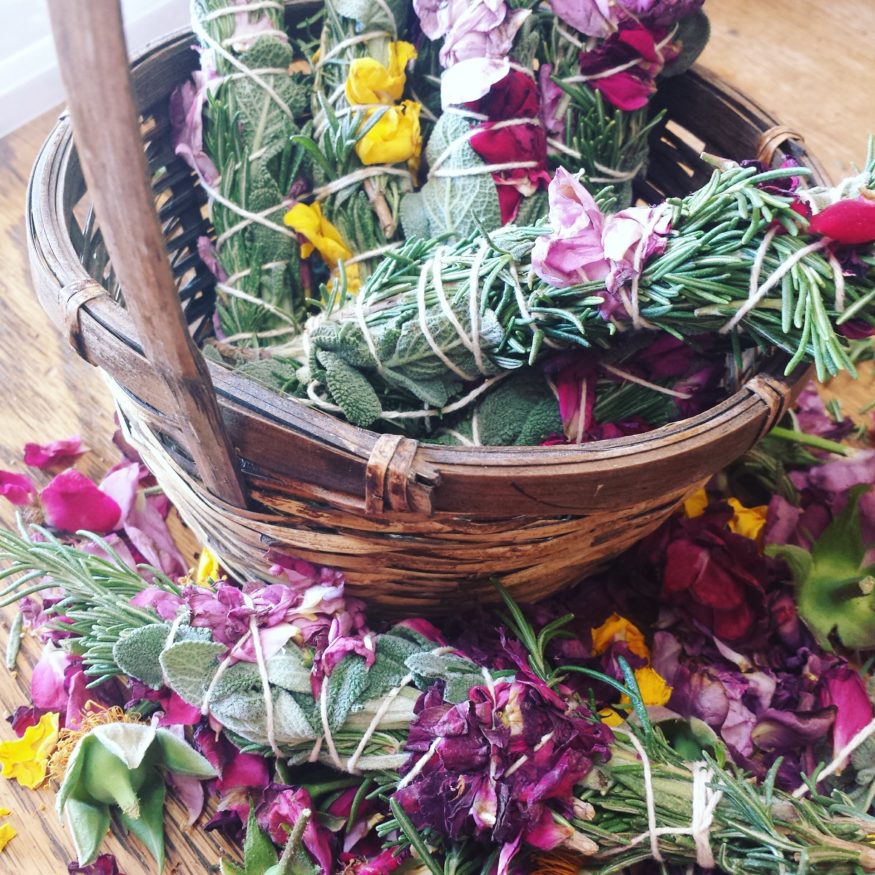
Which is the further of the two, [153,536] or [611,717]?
[153,536]

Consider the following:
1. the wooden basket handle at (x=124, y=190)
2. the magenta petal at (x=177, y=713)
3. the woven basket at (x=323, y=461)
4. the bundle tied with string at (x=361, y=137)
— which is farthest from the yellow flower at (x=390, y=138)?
the magenta petal at (x=177, y=713)

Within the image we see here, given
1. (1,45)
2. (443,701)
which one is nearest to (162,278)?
(443,701)

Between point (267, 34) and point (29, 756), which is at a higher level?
point (267, 34)

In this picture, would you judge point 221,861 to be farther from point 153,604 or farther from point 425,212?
point 425,212

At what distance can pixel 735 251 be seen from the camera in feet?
1.84

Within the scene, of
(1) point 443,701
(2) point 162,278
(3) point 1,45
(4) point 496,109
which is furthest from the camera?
(3) point 1,45

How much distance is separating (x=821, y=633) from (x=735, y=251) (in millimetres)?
340

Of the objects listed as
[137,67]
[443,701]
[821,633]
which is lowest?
[821,633]

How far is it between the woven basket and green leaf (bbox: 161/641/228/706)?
8 cm

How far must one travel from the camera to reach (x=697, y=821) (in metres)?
0.54

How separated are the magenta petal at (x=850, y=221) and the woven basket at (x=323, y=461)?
3.4 inches

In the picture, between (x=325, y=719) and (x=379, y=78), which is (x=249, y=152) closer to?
(x=379, y=78)

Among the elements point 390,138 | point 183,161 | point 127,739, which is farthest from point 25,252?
point 127,739

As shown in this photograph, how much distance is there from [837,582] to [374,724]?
40cm
